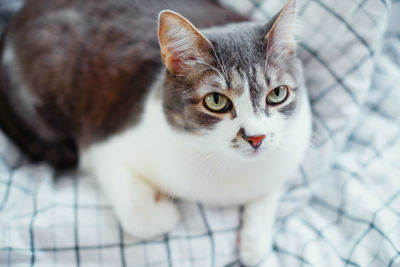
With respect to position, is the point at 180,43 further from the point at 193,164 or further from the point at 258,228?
the point at 258,228

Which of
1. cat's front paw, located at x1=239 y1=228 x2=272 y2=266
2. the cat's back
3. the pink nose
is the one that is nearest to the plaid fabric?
cat's front paw, located at x1=239 y1=228 x2=272 y2=266

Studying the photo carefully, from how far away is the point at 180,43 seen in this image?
985 mm

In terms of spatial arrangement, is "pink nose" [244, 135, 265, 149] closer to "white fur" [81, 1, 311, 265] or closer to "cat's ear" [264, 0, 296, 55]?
"white fur" [81, 1, 311, 265]

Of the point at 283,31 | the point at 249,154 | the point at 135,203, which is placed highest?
the point at 283,31

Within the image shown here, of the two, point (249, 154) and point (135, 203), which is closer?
point (249, 154)

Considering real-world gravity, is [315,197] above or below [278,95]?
below

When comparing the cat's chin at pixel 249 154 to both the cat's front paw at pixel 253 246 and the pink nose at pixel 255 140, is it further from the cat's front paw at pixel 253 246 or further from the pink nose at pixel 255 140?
the cat's front paw at pixel 253 246

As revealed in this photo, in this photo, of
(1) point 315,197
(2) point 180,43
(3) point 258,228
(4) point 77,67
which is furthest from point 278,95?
(4) point 77,67

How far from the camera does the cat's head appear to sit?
0.96 metres

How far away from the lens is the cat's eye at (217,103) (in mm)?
983

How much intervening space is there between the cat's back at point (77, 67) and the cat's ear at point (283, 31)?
15.6 inches

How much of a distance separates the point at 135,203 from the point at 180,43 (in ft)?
1.84

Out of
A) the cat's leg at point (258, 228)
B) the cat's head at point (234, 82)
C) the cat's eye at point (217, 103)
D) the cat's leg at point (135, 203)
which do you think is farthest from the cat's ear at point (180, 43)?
the cat's leg at point (258, 228)

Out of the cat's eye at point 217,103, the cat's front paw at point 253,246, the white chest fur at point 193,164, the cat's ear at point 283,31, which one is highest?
the cat's ear at point 283,31
